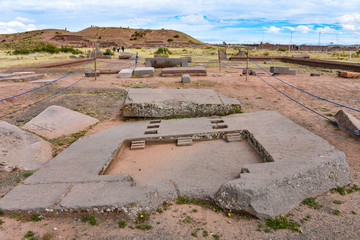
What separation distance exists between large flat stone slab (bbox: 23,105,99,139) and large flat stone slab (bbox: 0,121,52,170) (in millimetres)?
815

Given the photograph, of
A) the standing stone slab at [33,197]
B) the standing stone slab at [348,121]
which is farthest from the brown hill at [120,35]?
the standing stone slab at [33,197]

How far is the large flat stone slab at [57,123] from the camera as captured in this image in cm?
629

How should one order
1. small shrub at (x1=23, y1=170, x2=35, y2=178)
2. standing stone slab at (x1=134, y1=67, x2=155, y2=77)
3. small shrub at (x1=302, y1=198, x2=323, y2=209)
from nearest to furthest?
small shrub at (x1=302, y1=198, x2=323, y2=209) < small shrub at (x1=23, y1=170, x2=35, y2=178) < standing stone slab at (x1=134, y1=67, x2=155, y2=77)

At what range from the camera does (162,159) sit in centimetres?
501

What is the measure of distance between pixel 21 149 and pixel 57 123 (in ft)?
5.97

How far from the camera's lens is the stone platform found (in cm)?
325

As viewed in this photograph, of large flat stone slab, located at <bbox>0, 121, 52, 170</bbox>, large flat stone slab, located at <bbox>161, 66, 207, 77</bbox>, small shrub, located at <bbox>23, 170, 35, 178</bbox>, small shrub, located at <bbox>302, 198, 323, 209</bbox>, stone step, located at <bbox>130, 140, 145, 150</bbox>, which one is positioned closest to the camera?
small shrub, located at <bbox>302, 198, 323, 209</bbox>

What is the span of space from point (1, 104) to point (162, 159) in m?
6.90

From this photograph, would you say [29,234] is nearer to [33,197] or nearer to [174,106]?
[33,197]

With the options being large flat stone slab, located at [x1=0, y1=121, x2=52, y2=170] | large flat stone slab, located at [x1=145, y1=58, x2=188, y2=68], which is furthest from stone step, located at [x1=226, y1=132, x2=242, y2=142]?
large flat stone slab, located at [x1=145, y1=58, x2=188, y2=68]

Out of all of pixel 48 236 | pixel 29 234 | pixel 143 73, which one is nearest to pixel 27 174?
pixel 29 234

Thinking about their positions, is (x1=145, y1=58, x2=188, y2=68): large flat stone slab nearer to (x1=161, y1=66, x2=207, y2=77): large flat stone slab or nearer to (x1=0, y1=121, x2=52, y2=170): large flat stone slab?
(x1=161, y1=66, x2=207, y2=77): large flat stone slab

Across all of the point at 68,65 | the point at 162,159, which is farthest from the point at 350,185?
the point at 68,65

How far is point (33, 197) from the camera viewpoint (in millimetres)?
3428
